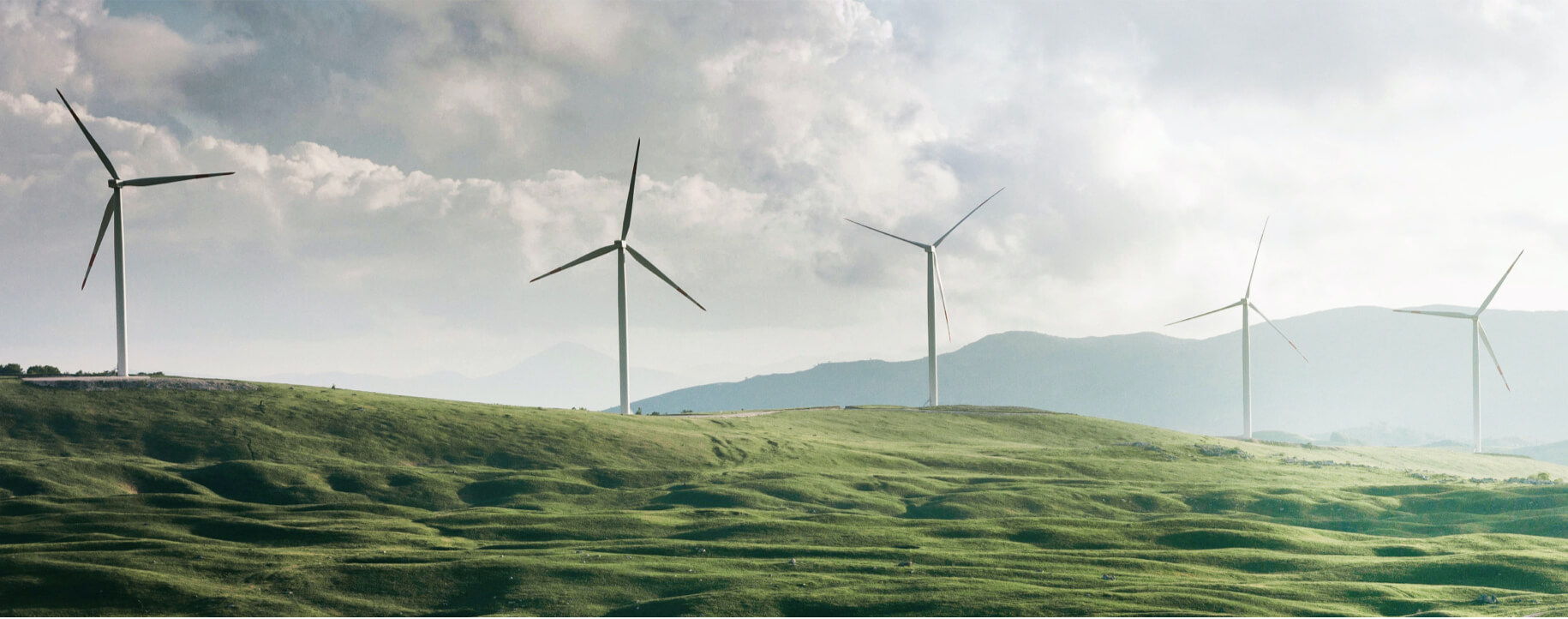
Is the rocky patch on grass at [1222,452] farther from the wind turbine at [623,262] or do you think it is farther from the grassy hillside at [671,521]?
the wind turbine at [623,262]

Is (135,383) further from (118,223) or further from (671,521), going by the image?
(671,521)

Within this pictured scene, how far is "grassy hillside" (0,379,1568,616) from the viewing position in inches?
1619

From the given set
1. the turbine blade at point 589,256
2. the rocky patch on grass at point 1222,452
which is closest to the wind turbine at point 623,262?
the turbine blade at point 589,256

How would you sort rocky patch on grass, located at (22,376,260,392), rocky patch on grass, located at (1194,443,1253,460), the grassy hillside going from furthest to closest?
rocky patch on grass, located at (1194,443,1253,460) < rocky patch on grass, located at (22,376,260,392) < the grassy hillside

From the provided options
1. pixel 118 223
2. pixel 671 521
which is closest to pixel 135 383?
pixel 118 223

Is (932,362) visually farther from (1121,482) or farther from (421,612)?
(421,612)

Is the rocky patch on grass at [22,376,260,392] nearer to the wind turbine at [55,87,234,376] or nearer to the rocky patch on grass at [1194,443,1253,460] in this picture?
the wind turbine at [55,87,234,376]

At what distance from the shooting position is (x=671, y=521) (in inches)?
2276

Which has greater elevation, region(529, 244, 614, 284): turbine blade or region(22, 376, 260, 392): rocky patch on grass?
region(529, 244, 614, 284): turbine blade

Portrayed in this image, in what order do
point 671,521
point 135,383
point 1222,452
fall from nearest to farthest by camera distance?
point 671,521
point 135,383
point 1222,452

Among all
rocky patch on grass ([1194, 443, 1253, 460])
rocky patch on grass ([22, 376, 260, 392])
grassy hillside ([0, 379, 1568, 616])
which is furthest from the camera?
rocky patch on grass ([1194, 443, 1253, 460])

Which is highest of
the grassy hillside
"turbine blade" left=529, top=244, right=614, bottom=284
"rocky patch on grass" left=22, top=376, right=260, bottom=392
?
"turbine blade" left=529, top=244, right=614, bottom=284

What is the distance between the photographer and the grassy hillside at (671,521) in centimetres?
4112

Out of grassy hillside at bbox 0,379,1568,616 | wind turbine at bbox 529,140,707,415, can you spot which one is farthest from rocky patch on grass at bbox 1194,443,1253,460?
wind turbine at bbox 529,140,707,415
